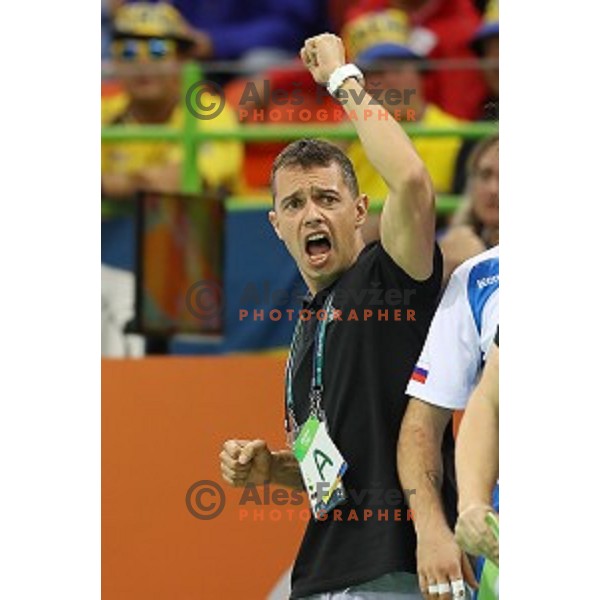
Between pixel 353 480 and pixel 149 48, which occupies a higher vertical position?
pixel 149 48

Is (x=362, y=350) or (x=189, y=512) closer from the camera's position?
(x=362, y=350)

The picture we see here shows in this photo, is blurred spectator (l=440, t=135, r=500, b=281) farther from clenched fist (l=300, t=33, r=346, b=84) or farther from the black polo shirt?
clenched fist (l=300, t=33, r=346, b=84)

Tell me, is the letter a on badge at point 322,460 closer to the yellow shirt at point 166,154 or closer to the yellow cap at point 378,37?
the yellow shirt at point 166,154

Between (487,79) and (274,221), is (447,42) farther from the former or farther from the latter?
(274,221)

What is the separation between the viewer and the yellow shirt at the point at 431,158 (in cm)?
306

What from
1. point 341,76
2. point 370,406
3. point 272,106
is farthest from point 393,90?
point 370,406

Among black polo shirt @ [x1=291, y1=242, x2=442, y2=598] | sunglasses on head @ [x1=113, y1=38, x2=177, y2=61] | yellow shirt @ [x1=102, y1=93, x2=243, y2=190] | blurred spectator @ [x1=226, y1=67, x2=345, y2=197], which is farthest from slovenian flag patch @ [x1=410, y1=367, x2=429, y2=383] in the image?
sunglasses on head @ [x1=113, y1=38, x2=177, y2=61]

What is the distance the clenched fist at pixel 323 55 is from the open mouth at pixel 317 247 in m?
0.27

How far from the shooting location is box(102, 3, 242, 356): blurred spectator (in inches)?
133

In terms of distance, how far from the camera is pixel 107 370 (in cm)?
335

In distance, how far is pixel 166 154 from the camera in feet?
11.2
